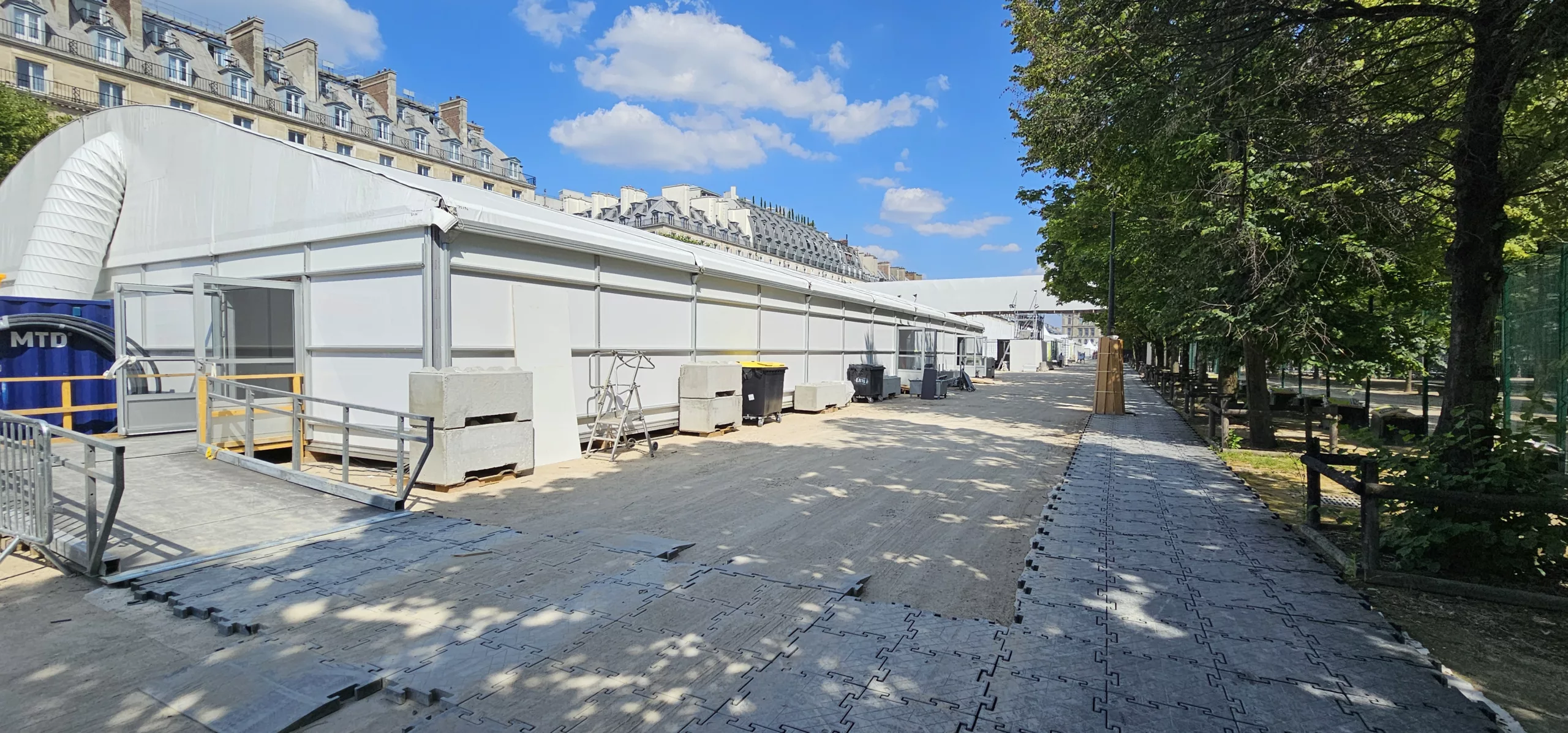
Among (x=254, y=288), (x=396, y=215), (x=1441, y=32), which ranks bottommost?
(x=254, y=288)

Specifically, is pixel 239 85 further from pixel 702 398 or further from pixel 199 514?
pixel 199 514

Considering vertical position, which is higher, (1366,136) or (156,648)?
(1366,136)

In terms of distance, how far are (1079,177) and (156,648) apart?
72.1 ft

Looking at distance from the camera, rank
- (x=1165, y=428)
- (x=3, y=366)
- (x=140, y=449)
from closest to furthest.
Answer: (x=140, y=449) < (x=3, y=366) < (x=1165, y=428)

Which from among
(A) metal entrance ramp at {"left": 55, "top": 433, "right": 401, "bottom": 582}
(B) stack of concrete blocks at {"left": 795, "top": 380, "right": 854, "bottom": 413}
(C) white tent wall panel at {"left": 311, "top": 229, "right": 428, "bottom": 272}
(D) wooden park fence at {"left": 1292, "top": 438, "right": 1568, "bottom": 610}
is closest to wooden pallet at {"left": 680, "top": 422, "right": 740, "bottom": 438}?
(B) stack of concrete blocks at {"left": 795, "top": 380, "right": 854, "bottom": 413}

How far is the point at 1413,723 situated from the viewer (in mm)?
3172

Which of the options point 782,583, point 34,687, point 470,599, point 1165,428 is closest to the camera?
point 34,687

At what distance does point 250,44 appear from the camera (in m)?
49.6

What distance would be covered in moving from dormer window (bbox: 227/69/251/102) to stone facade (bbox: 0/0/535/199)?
0.07m

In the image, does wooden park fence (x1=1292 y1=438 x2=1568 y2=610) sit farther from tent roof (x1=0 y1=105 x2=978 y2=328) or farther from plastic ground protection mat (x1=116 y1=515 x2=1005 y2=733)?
tent roof (x1=0 y1=105 x2=978 y2=328)

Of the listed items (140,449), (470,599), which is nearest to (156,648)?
(470,599)

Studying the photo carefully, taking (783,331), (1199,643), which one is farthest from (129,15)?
(1199,643)

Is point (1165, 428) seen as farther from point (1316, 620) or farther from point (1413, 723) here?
point (1413, 723)

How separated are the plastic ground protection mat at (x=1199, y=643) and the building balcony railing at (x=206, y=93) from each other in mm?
55783
